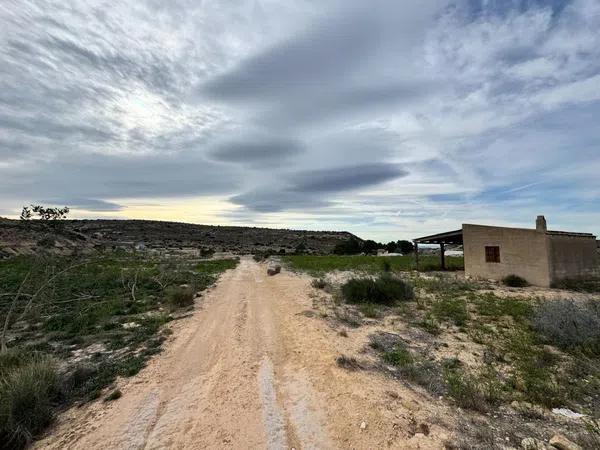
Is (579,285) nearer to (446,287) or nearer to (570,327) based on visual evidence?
(446,287)

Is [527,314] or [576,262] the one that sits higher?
[576,262]

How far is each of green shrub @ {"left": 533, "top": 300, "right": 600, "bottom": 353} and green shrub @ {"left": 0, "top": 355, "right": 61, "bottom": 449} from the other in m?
9.70

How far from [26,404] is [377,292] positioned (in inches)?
419

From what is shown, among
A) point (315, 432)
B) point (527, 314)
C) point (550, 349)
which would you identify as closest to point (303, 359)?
point (315, 432)

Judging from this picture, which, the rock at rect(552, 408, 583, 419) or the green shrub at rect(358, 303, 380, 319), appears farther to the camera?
the green shrub at rect(358, 303, 380, 319)

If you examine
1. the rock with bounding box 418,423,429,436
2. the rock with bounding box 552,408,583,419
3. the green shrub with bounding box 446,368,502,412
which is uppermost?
the green shrub with bounding box 446,368,502,412

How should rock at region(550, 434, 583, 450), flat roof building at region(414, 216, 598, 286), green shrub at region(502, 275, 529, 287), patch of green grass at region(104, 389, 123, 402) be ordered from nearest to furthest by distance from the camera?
rock at region(550, 434, 583, 450)
patch of green grass at region(104, 389, 123, 402)
flat roof building at region(414, 216, 598, 286)
green shrub at region(502, 275, 529, 287)

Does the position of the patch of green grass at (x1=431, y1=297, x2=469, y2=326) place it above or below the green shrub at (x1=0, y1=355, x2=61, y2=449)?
above

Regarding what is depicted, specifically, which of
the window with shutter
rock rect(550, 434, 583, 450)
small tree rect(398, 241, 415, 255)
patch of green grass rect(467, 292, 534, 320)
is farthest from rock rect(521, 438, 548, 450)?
small tree rect(398, 241, 415, 255)

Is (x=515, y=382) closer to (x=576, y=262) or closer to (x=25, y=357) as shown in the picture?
(x=25, y=357)

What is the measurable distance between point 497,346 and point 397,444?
16.0 ft

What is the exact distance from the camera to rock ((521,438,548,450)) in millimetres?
3920

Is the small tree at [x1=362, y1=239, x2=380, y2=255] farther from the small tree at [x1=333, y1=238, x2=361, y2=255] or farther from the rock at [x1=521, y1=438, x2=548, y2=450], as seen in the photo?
the rock at [x1=521, y1=438, x2=548, y2=450]

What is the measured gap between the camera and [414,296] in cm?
1348
